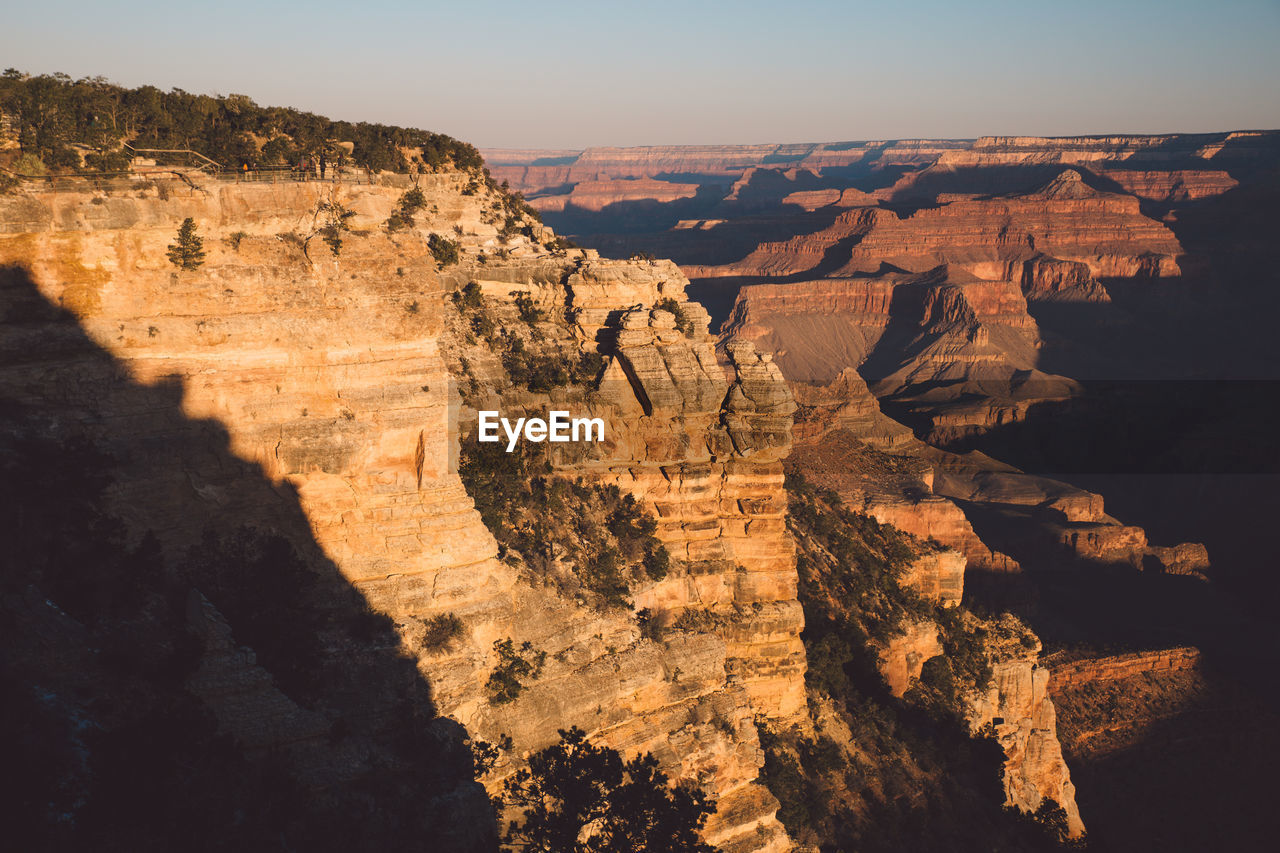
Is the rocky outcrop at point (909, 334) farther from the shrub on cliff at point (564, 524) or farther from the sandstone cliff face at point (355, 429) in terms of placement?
the sandstone cliff face at point (355, 429)

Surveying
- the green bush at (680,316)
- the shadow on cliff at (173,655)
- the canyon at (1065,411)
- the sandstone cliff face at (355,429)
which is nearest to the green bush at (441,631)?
the sandstone cliff face at (355,429)

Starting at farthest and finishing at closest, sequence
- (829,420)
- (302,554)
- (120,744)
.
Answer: (829,420) → (302,554) → (120,744)

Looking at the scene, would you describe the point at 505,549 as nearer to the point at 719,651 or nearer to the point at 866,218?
the point at 719,651

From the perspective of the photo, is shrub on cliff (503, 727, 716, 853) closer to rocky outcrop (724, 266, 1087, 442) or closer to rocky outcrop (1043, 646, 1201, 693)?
rocky outcrop (1043, 646, 1201, 693)

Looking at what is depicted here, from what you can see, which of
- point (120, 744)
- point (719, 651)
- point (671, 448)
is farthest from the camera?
point (671, 448)

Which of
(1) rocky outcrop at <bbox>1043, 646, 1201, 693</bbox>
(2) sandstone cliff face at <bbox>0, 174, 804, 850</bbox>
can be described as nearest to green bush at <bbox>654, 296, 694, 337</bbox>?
(2) sandstone cliff face at <bbox>0, 174, 804, 850</bbox>

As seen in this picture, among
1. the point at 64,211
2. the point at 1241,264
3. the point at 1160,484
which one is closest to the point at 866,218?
the point at 1241,264
